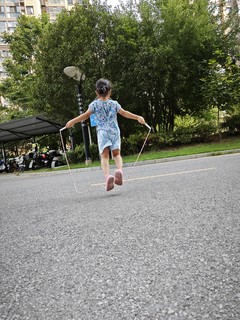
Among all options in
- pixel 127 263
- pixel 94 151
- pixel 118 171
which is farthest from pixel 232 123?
pixel 127 263

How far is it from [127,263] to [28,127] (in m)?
18.0

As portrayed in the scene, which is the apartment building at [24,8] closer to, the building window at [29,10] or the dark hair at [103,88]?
the building window at [29,10]

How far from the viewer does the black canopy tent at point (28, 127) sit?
16.3m

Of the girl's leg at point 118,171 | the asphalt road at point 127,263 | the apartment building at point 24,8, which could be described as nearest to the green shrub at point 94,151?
the girl's leg at point 118,171

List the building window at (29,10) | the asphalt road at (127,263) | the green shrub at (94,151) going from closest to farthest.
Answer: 1. the asphalt road at (127,263)
2. the green shrub at (94,151)
3. the building window at (29,10)

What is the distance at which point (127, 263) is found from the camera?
1.53m

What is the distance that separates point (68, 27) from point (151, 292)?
16624mm

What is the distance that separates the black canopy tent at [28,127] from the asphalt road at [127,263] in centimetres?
1440

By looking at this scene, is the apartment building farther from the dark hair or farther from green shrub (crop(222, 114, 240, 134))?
the dark hair

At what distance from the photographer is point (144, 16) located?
51.0ft

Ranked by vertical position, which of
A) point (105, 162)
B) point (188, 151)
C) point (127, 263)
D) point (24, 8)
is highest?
point (24, 8)

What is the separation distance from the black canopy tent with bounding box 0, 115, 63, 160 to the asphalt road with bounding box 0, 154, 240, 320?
47.3 ft

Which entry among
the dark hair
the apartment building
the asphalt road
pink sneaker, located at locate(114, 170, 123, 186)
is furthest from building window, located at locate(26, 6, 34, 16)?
the asphalt road

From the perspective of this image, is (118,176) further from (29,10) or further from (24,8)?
(24,8)
